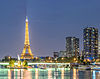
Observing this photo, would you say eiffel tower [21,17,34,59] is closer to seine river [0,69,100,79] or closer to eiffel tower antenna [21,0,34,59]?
eiffel tower antenna [21,0,34,59]

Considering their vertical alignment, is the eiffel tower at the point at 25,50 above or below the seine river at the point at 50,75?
above

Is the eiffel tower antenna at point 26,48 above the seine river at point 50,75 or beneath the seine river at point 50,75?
above

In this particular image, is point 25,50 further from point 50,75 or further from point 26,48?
point 50,75

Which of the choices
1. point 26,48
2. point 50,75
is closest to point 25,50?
point 26,48

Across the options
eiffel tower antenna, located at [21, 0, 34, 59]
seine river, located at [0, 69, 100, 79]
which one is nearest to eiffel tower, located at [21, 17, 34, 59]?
eiffel tower antenna, located at [21, 0, 34, 59]

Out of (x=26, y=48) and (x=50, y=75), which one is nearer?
(x=50, y=75)

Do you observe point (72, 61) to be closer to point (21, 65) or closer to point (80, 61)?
point (80, 61)

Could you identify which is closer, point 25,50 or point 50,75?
point 50,75

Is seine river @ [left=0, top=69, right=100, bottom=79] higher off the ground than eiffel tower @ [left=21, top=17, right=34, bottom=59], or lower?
lower

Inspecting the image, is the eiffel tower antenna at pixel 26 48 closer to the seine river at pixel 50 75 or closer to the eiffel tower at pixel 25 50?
the eiffel tower at pixel 25 50

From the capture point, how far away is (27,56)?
163 meters

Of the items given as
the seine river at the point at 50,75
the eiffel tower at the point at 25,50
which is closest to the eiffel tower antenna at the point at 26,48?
the eiffel tower at the point at 25,50

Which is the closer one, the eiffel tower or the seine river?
the seine river

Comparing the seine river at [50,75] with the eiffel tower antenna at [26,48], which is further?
the eiffel tower antenna at [26,48]
